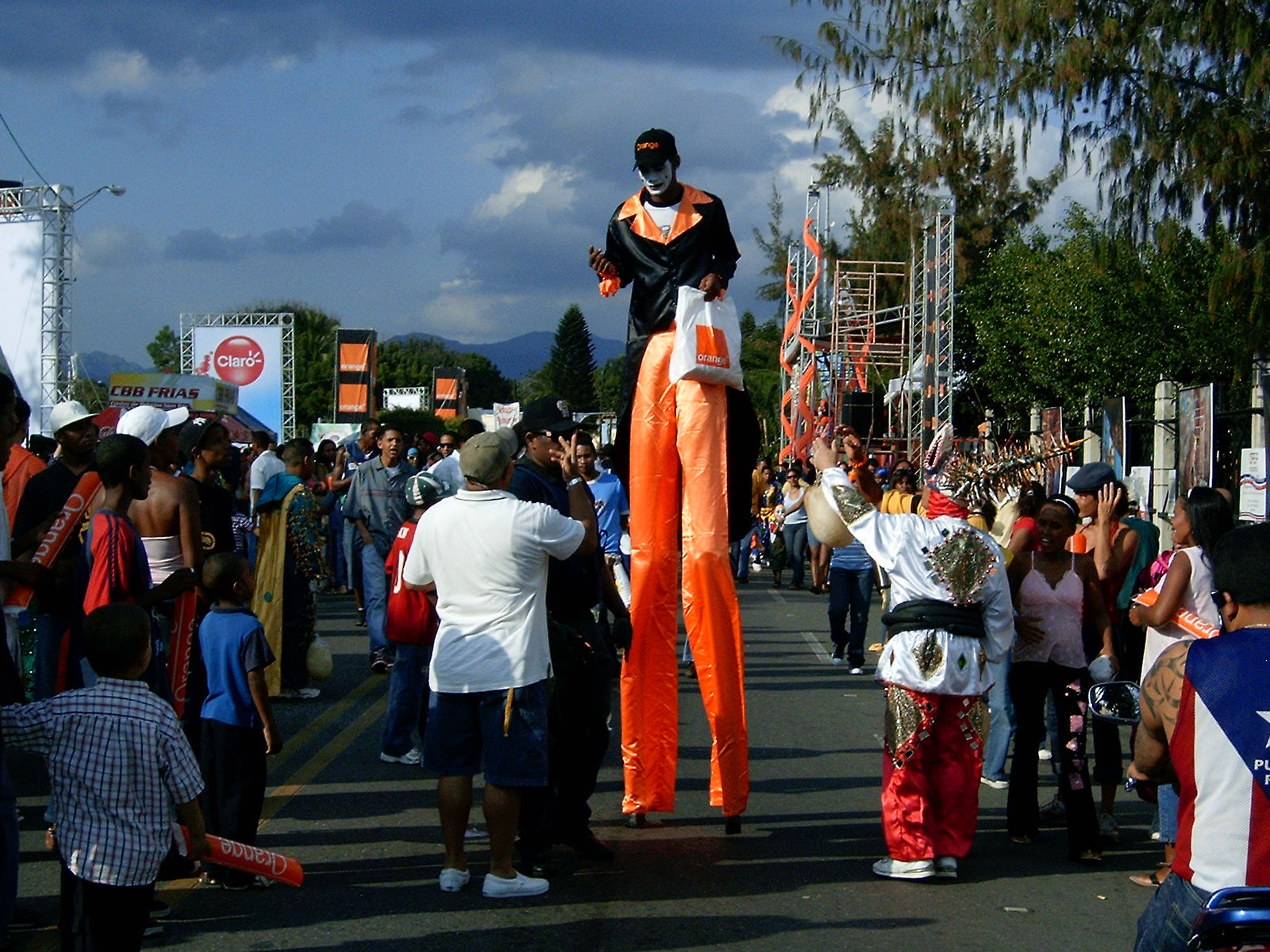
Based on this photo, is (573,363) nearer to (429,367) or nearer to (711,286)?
(429,367)

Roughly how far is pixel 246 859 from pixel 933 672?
2949 mm

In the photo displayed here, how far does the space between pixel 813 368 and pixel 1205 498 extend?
70.9 feet

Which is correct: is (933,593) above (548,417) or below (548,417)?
below

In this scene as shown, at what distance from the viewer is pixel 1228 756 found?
9.98ft

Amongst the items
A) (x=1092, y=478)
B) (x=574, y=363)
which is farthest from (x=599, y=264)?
(x=574, y=363)

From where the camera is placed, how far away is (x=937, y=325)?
82.6 ft

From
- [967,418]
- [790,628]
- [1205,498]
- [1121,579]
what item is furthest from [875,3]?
[967,418]

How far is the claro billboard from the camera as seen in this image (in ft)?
184

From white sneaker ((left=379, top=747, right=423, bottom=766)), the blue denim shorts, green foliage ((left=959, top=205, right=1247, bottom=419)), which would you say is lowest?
white sneaker ((left=379, top=747, right=423, bottom=766))

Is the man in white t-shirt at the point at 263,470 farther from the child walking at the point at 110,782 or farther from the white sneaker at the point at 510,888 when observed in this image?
the child walking at the point at 110,782

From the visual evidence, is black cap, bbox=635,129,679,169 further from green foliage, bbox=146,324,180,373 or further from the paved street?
green foliage, bbox=146,324,180,373

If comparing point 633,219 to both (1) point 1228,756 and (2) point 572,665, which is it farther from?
(1) point 1228,756

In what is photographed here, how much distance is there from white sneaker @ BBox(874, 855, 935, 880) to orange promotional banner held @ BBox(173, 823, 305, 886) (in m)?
2.61

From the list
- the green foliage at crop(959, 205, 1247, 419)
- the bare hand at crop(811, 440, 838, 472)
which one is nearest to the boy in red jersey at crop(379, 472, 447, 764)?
the bare hand at crop(811, 440, 838, 472)
